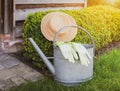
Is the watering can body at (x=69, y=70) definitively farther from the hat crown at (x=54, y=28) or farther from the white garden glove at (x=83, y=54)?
the hat crown at (x=54, y=28)

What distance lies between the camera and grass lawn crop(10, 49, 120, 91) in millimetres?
3732

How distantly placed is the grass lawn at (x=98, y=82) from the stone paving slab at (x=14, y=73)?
6.1 inches

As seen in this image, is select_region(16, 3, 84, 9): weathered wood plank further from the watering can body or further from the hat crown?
the watering can body

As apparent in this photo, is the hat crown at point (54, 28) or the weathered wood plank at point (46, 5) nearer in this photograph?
the hat crown at point (54, 28)

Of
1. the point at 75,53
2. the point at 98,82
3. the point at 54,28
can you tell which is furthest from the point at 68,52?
the point at 54,28

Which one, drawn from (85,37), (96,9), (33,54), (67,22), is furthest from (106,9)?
(33,54)

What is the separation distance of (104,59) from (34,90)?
155 cm

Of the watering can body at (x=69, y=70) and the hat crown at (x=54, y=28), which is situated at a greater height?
the hat crown at (x=54, y=28)

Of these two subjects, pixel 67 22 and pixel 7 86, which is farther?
pixel 67 22

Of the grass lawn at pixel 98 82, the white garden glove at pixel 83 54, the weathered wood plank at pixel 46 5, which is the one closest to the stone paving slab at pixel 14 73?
the grass lawn at pixel 98 82

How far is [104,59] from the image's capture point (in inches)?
190

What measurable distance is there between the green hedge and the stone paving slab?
20 cm

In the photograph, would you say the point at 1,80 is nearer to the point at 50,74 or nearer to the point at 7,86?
the point at 7,86

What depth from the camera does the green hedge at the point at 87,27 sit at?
4488mm
